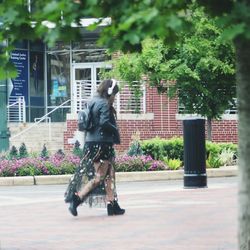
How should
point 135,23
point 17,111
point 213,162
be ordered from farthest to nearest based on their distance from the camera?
1. point 17,111
2. point 213,162
3. point 135,23

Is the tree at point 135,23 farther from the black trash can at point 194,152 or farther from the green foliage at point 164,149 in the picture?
the green foliage at point 164,149

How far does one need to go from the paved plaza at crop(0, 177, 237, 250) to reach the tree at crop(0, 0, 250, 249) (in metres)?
3.51

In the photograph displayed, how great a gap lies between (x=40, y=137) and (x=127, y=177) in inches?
484

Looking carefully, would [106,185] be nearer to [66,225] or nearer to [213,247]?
[66,225]

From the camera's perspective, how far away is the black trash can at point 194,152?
14984mm

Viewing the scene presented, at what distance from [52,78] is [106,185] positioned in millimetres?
26853

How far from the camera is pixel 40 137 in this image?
101 feet

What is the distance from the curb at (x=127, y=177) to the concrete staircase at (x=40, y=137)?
1083 centimetres

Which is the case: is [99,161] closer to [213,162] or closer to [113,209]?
[113,209]

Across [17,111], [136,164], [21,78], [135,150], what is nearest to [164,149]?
[135,150]

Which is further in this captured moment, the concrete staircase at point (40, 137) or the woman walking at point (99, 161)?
the concrete staircase at point (40, 137)

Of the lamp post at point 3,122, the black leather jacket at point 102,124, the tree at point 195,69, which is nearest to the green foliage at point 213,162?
the tree at point 195,69

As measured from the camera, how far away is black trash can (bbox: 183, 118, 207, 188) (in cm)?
1498

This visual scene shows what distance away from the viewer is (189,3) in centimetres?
427
